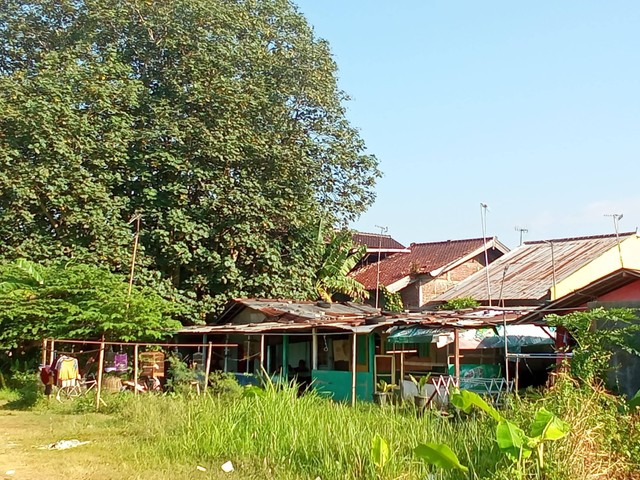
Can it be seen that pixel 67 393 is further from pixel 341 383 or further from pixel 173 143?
pixel 173 143

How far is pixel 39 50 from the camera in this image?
2022cm

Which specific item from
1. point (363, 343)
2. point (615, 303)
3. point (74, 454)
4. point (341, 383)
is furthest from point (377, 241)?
point (74, 454)

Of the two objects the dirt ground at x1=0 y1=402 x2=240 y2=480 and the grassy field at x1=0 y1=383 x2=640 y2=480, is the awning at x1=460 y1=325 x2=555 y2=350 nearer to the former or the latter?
the grassy field at x1=0 y1=383 x2=640 y2=480

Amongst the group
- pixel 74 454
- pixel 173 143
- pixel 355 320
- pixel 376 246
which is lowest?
pixel 74 454

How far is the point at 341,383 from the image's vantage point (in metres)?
14.8

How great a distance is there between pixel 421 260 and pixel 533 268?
7803 mm

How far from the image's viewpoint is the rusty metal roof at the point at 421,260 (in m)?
25.8

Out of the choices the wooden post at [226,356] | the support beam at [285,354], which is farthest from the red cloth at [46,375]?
the wooden post at [226,356]

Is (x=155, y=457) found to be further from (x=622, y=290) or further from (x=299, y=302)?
(x=299, y=302)

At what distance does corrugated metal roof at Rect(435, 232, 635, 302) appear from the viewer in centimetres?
1841

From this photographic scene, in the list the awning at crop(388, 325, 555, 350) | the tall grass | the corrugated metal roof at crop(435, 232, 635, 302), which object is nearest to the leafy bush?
the corrugated metal roof at crop(435, 232, 635, 302)

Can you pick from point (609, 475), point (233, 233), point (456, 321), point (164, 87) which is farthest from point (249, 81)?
point (609, 475)

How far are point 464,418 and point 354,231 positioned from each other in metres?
12.8

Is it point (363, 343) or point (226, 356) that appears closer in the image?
point (363, 343)
